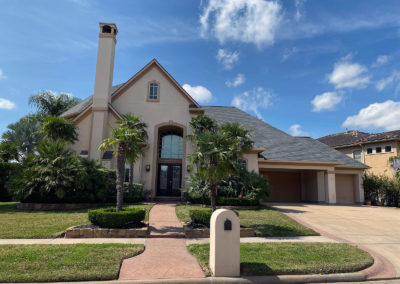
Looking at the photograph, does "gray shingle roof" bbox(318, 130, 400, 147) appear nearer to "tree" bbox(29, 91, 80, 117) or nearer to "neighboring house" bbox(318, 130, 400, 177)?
"neighboring house" bbox(318, 130, 400, 177)

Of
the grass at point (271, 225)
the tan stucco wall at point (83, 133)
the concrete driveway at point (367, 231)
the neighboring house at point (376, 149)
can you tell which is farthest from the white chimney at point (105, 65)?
the neighboring house at point (376, 149)

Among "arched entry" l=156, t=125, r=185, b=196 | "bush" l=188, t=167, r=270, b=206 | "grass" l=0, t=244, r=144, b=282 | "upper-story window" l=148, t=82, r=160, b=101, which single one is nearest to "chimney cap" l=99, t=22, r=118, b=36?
"upper-story window" l=148, t=82, r=160, b=101

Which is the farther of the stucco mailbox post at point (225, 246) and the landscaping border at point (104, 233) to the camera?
the landscaping border at point (104, 233)

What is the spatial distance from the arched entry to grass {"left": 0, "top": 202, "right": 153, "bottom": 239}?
8959 millimetres

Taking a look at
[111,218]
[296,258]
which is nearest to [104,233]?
[111,218]

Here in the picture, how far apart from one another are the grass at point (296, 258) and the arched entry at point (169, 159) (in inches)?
504

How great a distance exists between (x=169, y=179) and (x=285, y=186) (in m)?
11.8

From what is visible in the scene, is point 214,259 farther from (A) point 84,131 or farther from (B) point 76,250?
(A) point 84,131

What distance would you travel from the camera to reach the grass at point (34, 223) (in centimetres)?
859

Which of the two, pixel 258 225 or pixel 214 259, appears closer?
pixel 214 259

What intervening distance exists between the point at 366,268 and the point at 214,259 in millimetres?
3911

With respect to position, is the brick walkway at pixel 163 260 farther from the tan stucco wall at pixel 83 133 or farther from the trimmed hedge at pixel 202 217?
the tan stucco wall at pixel 83 133

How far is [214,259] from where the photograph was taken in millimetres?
5707

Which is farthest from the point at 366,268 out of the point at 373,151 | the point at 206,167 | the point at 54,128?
the point at 373,151
